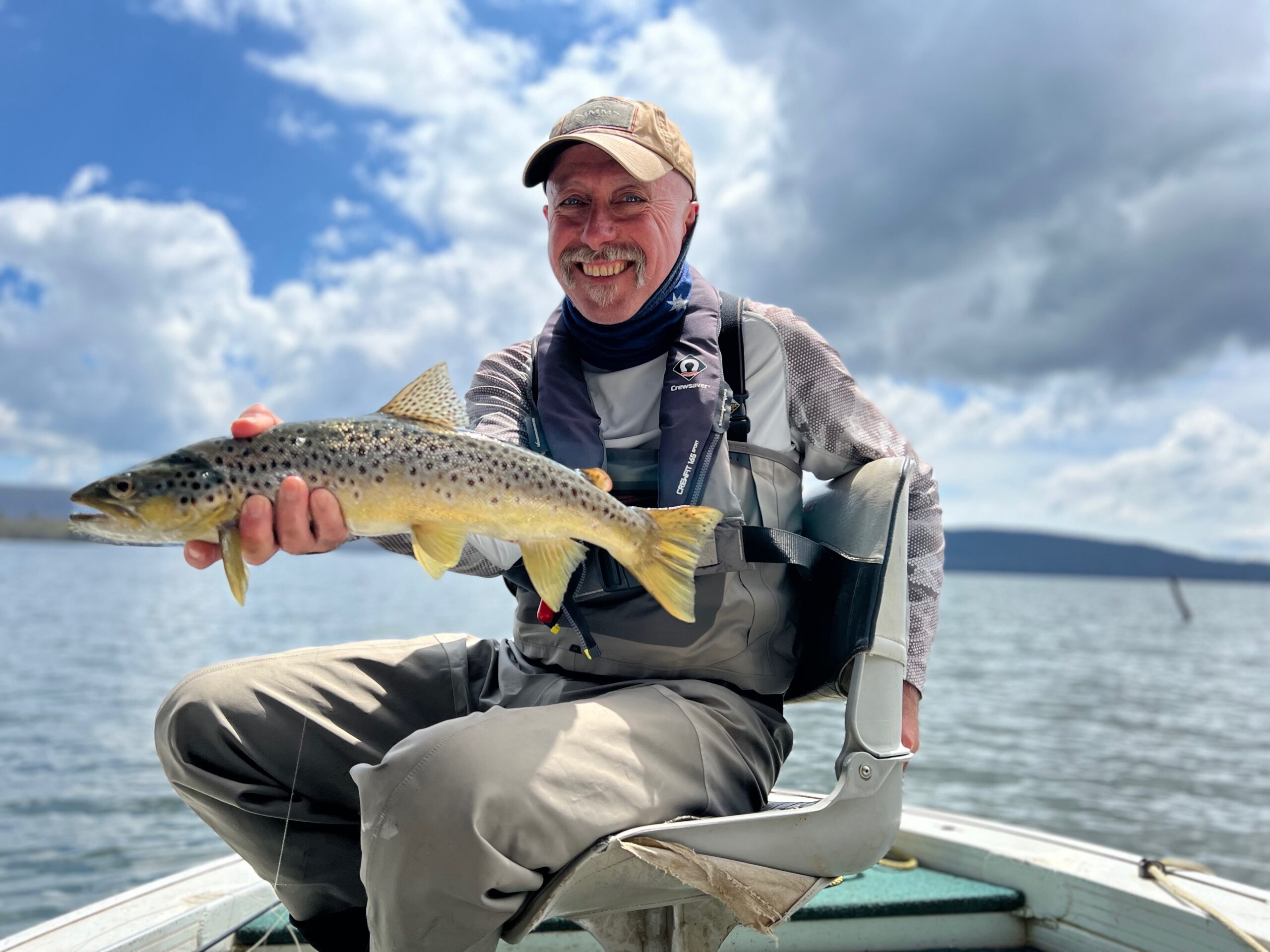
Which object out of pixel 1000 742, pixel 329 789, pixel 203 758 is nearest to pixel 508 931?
pixel 329 789

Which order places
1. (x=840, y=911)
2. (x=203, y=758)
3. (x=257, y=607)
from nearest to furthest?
1. (x=203, y=758)
2. (x=840, y=911)
3. (x=257, y=607)

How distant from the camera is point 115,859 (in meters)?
9.52

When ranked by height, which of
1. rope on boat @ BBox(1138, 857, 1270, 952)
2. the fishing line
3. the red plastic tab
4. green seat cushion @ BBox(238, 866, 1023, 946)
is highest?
the red plastic tab

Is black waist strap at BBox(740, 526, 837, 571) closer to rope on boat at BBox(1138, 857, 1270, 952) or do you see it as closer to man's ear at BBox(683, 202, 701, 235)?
man's ear at BBox(683, 202, 701, 235)

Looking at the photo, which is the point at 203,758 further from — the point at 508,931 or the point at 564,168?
the point at 564,168

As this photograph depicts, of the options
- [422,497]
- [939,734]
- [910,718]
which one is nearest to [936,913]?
[910,718]

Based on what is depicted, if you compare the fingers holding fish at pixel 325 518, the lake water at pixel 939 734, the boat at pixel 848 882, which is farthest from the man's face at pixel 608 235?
the lake water at pixel 939 734

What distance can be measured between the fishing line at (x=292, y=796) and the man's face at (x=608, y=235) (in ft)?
5.55

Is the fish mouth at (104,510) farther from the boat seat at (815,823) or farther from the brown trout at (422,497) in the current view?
the boat seat at (815,823)

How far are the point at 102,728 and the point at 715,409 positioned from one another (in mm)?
16950

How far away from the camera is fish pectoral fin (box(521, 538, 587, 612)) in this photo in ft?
9.09

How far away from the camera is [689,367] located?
325 cm

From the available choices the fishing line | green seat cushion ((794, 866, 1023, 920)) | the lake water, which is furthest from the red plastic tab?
the lake water

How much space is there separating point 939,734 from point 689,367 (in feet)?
53.2
